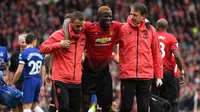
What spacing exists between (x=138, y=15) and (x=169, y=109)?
7.98 ft

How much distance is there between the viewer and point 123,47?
13539 millimetres

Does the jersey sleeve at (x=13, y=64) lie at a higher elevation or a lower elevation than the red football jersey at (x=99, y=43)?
lower

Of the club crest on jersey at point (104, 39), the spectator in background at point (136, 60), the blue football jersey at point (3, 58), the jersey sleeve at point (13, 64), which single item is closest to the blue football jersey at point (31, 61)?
the blue football jersey at point (3, 58)

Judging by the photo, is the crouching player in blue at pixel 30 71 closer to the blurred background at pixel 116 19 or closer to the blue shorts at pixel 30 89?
the blue shorts at pixel 30 89

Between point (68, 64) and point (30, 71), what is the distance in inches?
109

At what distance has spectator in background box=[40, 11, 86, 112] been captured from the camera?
43.3 ft

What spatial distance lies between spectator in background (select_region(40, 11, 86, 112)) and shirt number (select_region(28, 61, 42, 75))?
7.67 feet

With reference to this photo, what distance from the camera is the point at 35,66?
15.8 m

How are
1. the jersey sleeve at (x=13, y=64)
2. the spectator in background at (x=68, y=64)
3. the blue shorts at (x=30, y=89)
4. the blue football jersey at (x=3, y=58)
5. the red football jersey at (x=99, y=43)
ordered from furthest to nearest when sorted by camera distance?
the jersey sleeve at (x=13, y=64) < the blue shorts at (x=30, y=89) < the blue football jersey at (x=3, y=58) < the red football jersey at (x=99, y=43) < the spectator in background at (x=68, y=64)

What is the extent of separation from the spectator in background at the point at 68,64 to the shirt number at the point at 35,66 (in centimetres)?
234

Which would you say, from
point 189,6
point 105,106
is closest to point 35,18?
point 189,6

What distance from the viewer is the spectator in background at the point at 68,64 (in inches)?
520

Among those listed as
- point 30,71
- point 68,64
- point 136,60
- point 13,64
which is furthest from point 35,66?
point 136,60

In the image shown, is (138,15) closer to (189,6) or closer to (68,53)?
(68,53)
